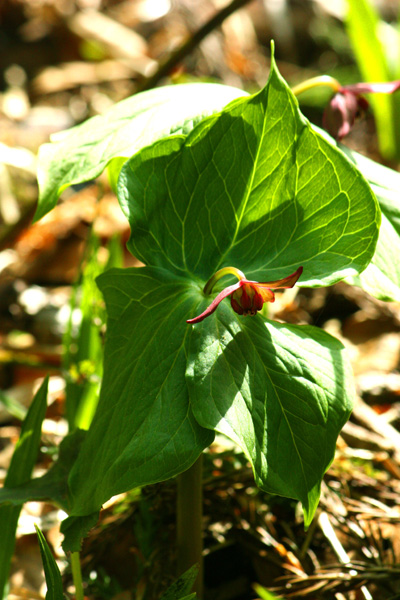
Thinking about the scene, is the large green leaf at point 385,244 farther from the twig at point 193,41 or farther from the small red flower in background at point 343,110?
the twig at point 193,41

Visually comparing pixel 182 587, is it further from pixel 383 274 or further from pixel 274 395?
pixel 383 274

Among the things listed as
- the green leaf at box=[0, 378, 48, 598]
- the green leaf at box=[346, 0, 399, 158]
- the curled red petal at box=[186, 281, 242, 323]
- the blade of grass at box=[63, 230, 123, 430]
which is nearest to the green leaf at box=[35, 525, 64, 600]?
the green leaf at box=[0, 378, 48, 598]

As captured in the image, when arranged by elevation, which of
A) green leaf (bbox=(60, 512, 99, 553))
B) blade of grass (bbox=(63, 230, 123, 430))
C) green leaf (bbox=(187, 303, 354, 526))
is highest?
green leaf (bbox=(187, 303, 354, 526))

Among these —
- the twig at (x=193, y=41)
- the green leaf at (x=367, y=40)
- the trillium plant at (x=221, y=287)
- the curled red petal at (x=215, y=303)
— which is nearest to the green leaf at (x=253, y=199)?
the trillium plant at (x=221, y=287)

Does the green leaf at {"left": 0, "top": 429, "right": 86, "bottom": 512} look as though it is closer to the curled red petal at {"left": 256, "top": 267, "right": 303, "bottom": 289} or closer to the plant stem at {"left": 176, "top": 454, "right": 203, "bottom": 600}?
the plant stem at {"left": 176, "top": 454, "right": 203, "bottom": 600}

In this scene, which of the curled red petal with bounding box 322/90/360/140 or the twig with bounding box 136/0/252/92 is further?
the twig with bounding box 136/0/252/92

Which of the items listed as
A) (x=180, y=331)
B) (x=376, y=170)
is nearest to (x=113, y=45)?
(x=376, y=170)
